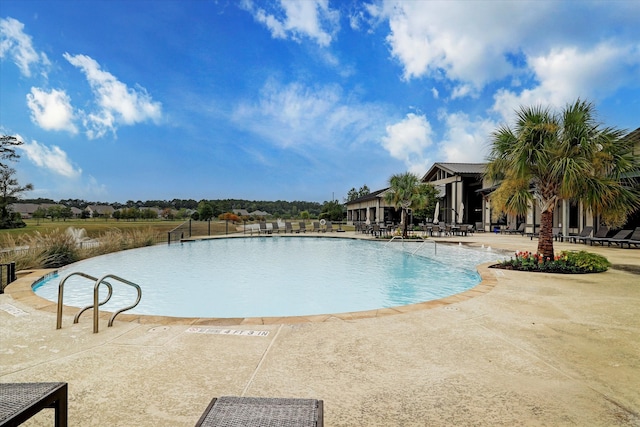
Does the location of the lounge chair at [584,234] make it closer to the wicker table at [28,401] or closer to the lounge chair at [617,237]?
the lounge chair at [617,237]

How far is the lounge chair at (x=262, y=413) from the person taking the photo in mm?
1621

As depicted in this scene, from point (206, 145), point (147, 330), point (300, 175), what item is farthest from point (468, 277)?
point (300, 175)

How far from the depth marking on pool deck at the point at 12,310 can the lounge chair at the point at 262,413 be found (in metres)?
4.90

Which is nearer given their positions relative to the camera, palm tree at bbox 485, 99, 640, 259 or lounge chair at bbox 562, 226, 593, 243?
palm tree at bbox 485, 99, 640, 259

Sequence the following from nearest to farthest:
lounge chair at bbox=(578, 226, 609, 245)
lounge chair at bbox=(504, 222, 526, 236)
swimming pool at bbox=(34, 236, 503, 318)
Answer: swimming pool at bbox=(34, 236, 503, 318), lounge chair at bbox=(578, 226, 609, 245), lounge chair at bbox=(504, 222, 526, 236)

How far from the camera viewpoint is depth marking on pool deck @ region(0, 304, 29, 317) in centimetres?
496

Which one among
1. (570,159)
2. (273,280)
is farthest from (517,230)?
(273,280)

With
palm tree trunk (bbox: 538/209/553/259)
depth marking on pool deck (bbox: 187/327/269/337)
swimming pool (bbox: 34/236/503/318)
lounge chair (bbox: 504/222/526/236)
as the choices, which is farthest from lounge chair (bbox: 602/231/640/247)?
depth marking on pool deck (bbox: 187/327/269/337)

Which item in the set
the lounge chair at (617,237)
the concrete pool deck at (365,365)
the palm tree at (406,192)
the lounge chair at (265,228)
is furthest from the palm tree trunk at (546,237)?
the lounge chair at (265,228)

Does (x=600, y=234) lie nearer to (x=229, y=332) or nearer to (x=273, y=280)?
(x=273, y=280)

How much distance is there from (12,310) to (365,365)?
17.6 feet

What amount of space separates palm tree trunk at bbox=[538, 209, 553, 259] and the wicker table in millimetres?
10322

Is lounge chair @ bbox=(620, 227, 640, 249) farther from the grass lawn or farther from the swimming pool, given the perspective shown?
the grass lawn

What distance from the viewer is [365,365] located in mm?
3213
